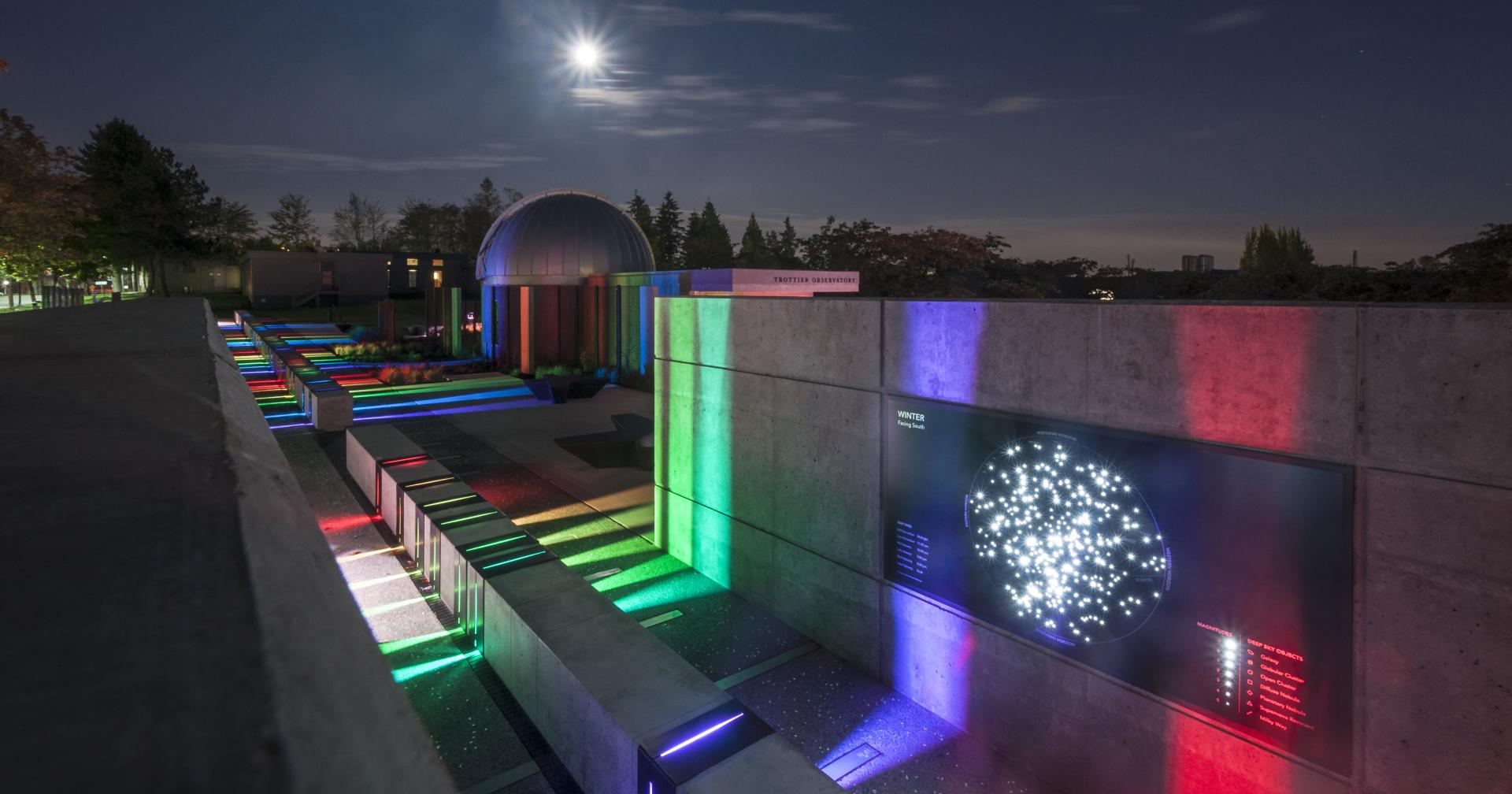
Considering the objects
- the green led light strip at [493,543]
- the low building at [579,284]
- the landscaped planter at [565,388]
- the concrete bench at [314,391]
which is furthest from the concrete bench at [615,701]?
the low building at [579,284]

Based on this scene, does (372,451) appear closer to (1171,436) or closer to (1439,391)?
(1171,436)

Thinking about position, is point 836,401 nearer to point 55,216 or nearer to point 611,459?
point 611,459

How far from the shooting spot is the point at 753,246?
92938 mm

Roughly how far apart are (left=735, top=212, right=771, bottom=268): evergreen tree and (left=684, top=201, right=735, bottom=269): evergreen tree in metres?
1.48

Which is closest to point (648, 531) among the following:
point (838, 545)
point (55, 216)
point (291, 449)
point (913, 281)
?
point (838, 545)

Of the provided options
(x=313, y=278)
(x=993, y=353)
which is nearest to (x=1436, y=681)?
(x=993, y=353)

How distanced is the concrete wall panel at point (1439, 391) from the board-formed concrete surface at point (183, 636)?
16.1 feet

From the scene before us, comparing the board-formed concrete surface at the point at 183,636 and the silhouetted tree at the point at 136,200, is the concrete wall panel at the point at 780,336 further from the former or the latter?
the silhouetted tree at the point at 136,200

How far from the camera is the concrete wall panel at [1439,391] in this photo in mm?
3801

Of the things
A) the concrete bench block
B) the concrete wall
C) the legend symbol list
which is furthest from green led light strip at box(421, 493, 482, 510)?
the concrete bench block

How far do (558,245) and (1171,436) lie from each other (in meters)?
26.8

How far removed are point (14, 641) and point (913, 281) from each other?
4380 centimetres

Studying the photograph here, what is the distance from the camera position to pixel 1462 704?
156 inches

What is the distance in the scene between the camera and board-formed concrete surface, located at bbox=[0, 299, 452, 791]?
1.86 feet
